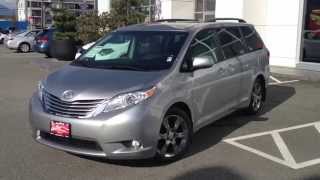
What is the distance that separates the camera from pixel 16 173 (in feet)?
18.3

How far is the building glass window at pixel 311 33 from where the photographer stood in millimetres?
16078

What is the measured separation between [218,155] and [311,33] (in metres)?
11.1

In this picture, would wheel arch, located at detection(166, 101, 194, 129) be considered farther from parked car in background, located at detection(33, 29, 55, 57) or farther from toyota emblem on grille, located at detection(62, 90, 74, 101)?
parked car in background, located at detection(33, 29, 55, 57)

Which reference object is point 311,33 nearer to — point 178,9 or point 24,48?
point 178,9

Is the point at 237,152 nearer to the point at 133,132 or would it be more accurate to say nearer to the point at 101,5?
the point at 133,132

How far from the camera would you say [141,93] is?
216 inches

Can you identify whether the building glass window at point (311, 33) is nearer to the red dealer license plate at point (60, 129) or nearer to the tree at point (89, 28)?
the tree at point (89, 28)

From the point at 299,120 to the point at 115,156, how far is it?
4268 millimetres

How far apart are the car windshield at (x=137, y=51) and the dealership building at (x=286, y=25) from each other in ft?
33.9

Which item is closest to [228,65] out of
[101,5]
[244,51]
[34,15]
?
[244,51]

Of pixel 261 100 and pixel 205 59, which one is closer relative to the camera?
pixel 205 59

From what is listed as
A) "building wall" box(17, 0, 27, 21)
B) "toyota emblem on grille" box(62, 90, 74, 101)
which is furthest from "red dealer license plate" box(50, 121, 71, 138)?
"building wall" box(17, 0, 27, 21)

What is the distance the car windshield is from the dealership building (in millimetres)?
10327

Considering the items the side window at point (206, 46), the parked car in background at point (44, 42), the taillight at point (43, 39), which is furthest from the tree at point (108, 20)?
the side window at point (206, 46)
